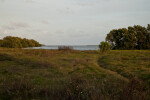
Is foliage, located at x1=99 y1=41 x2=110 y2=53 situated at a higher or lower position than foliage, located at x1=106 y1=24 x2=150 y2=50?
lower

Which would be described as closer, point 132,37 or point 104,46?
point 104,46

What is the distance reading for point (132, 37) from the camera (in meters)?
58.6

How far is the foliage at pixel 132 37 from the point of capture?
5954 centimetres

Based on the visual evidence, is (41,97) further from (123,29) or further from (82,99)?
(123,29)

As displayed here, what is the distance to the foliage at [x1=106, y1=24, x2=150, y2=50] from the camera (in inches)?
2344

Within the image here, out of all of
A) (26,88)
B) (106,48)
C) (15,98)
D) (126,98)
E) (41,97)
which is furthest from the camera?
(106,48)

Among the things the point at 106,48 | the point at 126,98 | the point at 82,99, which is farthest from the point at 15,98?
the point at 106,48

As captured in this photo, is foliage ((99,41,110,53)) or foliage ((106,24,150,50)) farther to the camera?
foliage ((106,24,150,50))

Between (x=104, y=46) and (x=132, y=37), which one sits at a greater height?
(x=132, y=37)

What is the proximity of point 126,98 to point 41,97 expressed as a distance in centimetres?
351

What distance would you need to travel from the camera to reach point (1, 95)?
5.79m

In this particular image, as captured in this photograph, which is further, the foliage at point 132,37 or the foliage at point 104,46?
the foliage at point 132,37

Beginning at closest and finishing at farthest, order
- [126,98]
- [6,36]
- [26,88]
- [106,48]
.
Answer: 1. [126,98]
2. [26,88]
3. [106,48]
4. [6,36]

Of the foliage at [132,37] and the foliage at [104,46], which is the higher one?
the foliage at [132,37]
